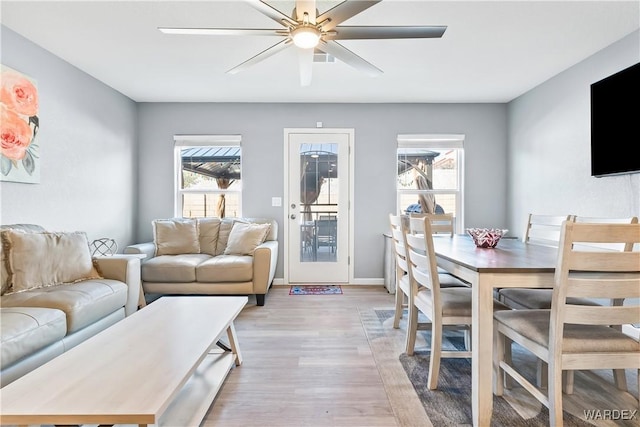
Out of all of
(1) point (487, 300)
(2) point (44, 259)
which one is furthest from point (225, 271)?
(1) point (487, 300)

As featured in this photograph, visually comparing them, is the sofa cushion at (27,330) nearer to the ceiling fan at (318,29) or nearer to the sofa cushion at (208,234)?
the ceiling fan at (318,29)

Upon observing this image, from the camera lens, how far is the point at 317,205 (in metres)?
4.29

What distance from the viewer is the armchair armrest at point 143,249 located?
3338 millimetres

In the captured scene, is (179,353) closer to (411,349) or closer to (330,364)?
(330,364)

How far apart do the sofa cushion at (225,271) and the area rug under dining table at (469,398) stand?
174cm

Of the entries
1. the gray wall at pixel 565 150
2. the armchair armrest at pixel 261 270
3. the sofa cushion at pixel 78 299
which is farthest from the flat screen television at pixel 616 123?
the sofa cushion at pixel 78 299

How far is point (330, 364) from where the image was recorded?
2137 mm

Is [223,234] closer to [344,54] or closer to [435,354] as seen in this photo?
[344,54]

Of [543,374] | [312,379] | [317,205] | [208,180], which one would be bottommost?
[312,379]

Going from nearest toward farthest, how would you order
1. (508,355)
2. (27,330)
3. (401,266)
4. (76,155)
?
(27,330) < (508,355) < (401,266) < (76,155)

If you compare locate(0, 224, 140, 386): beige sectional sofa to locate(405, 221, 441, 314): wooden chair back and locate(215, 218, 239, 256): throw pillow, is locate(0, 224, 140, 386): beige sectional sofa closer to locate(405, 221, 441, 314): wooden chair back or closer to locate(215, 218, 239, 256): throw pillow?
locate(215, 218, 239, 256): throw pillow

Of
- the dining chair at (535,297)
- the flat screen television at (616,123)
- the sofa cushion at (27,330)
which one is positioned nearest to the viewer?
the sofa cushion at (27,330)

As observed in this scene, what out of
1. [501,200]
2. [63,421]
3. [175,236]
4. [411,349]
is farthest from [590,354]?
[175,236]

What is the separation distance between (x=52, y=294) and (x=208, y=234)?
196 centimetres
